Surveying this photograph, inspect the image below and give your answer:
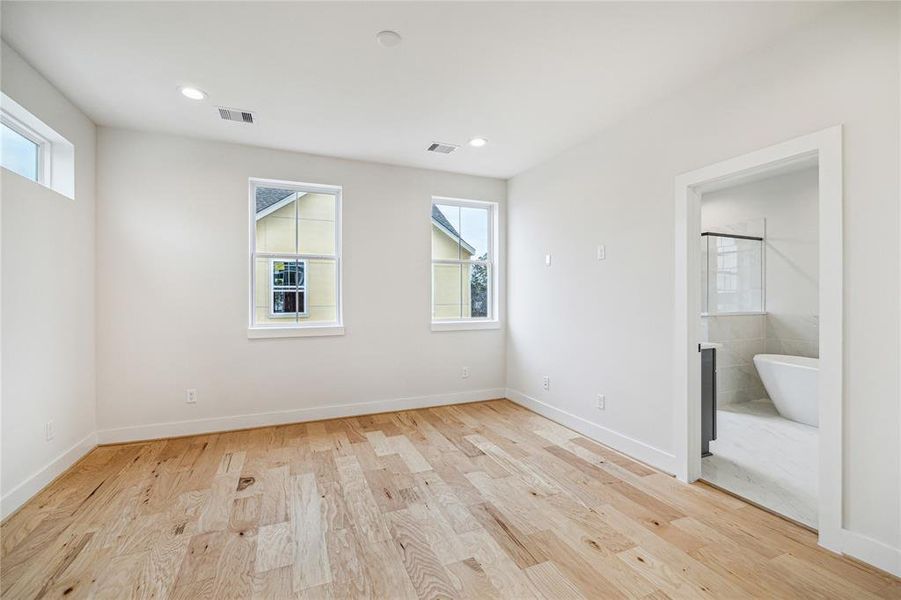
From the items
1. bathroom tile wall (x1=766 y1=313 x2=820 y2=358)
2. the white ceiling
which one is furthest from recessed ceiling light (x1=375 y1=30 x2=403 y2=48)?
bathroom tile wall (x1=766 y1=313 x2=820 y2=358)

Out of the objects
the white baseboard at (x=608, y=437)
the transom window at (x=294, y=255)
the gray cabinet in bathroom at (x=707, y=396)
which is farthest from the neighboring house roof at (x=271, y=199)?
the gray cabinet in bathroom at (x=707, y=396)

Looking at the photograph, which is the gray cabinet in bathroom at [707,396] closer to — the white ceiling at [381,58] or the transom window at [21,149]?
the white ceiling at [381,58]

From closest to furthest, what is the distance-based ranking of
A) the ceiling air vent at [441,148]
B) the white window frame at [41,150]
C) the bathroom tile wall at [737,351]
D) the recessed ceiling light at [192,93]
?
the white window frame at [41,150], the recessed ceiling light at [192,93], the ceiling air vent at [441,148], the bathroom tile wall at [737,351]

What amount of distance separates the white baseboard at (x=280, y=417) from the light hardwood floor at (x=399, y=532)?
0.19 metres

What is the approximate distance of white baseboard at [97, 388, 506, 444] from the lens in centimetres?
333

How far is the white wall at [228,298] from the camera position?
330 centimetres

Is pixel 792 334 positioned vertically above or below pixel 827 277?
below

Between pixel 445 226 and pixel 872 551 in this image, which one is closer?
pixel 872 551

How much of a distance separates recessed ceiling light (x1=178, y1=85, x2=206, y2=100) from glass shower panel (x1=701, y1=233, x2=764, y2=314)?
5078 mm

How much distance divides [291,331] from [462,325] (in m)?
1.84

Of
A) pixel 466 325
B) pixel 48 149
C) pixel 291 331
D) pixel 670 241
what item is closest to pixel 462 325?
pixel 466 325

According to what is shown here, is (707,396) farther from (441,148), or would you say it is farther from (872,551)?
(441,148)

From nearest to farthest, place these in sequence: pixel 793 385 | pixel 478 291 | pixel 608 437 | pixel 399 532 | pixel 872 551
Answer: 1. pixel 872 551
2. pixel 399 532
3. pixel 608 437
4. pixel 793 385
5. pixel 478 291

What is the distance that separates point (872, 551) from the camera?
1766 mm
